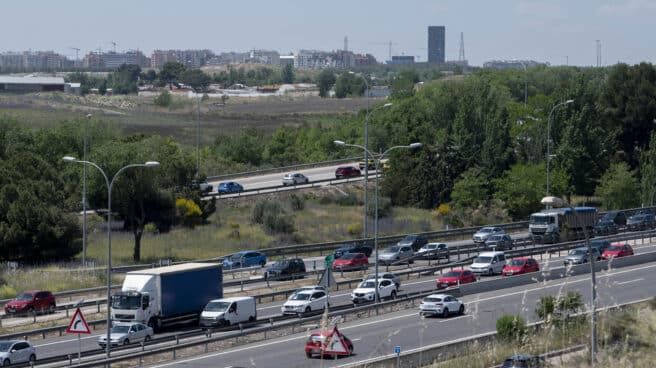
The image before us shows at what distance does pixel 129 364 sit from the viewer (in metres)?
28.2

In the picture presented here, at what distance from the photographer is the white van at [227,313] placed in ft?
115

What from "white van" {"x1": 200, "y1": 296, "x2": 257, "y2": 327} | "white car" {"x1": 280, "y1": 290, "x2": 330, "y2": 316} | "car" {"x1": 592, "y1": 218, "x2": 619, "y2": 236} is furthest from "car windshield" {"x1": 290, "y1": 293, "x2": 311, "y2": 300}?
"car" {"x1": 592, "y1": 218, "x2": 619, "y2": 236}

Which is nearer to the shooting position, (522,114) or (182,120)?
(522,114)

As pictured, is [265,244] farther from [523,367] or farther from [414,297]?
[523,367]

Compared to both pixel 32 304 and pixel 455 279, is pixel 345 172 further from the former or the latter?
pixel 32 304

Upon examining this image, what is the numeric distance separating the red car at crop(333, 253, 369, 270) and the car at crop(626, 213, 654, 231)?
67.1ft

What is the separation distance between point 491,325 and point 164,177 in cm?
3477

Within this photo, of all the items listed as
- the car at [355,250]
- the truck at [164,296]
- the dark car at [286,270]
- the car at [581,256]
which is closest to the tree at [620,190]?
the car at [581,256]

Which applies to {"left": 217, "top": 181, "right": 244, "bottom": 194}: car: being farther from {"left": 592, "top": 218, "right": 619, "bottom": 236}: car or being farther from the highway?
the highway

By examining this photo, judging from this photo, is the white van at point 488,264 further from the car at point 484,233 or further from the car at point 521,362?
the car at point 521,362

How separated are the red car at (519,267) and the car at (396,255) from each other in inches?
268

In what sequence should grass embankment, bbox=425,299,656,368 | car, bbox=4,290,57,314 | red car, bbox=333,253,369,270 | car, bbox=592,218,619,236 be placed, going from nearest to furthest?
grass embankment, bbox=425,299,656,368 → car, bbox=4,290,57,314 → red car, bbox=333,253,369,270 → car, bbox=592,218,619,236

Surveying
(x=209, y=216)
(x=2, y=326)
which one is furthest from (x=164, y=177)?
(x=2, y=326)

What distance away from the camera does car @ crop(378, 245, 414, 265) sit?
5210 cm
